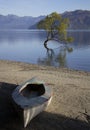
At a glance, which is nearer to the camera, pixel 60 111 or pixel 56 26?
pixel 60 111

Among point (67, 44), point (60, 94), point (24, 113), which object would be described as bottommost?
point (67, 44)

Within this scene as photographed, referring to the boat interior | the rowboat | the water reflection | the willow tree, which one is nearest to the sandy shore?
the rowboat

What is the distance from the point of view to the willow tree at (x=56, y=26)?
74062mm

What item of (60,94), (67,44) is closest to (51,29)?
(67,44)

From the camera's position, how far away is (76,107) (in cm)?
1524

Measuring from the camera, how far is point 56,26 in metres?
75.2

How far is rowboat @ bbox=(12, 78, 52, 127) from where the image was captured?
12.2 m

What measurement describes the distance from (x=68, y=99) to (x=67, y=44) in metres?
62.0

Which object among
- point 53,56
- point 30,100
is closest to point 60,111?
point 30,100

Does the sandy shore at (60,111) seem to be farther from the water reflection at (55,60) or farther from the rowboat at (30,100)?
the water reflection at (55,60)

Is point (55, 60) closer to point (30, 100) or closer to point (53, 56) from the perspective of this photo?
point (53, 56)

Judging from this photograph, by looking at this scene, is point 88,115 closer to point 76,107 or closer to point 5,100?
point 76,107

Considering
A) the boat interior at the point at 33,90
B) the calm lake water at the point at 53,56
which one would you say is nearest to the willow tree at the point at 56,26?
the calm lake water at the point at 53,56

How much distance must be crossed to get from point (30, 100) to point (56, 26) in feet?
208
